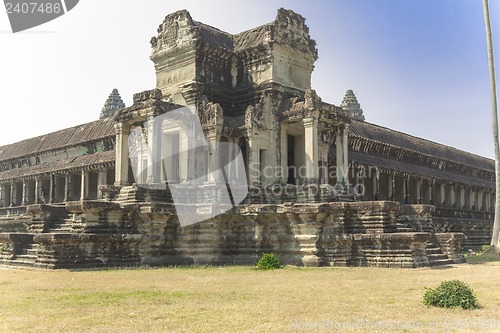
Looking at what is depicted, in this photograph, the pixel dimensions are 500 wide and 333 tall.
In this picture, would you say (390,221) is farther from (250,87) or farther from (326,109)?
(250,87)

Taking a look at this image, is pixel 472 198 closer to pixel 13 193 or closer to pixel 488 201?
pixel 488 201

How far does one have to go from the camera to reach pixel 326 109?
70.0ft

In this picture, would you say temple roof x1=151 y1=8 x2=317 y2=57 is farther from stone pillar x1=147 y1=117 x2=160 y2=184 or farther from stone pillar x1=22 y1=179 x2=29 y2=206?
stone pillar x1=22 y1=179 x2=29 y2=206

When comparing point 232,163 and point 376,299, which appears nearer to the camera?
point 376,299

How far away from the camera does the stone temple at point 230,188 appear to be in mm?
17703

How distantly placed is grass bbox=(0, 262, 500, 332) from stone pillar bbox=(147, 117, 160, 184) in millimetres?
5660

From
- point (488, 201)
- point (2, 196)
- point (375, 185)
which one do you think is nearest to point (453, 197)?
point (488, 201)

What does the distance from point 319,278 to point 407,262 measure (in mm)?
3999

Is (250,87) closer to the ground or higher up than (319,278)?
higher up

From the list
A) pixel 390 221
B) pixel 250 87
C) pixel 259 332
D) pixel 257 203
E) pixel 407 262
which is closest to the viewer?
pixel 259 332

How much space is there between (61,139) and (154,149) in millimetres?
20304

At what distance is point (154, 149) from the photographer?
807 inches

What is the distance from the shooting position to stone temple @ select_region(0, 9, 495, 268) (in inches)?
697

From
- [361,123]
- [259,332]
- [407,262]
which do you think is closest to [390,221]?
[407,262]
